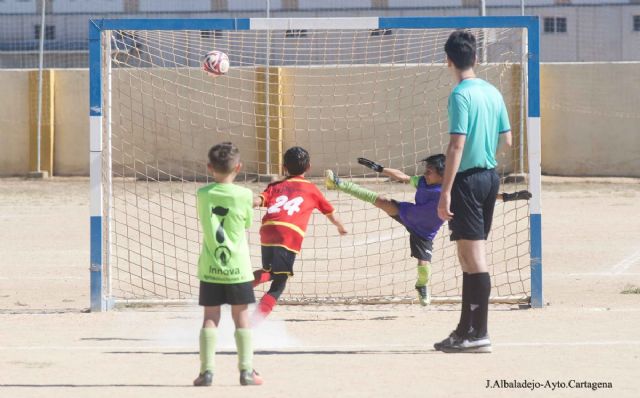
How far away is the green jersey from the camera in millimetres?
6531

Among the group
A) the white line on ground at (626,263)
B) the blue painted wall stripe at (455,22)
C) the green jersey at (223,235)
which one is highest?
the blue painted wall stripe at (455,22)

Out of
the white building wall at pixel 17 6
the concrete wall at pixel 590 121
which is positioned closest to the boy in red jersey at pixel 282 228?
the concrete wall at pixel 590 121

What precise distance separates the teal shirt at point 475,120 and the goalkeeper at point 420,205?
1516 millimetres

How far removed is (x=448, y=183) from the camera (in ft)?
23.5

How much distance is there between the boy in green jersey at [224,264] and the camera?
6.51 m

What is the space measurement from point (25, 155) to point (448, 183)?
19.9 meters

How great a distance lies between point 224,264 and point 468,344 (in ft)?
5.98

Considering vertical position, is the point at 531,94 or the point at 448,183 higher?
the point at 531,94

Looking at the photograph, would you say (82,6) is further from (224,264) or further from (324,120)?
(224,264)

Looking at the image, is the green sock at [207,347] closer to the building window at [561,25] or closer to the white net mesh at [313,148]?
the white net mesh at [313,148]

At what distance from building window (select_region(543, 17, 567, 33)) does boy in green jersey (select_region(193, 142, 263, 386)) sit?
35640 millimetres

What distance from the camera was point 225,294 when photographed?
6.57m

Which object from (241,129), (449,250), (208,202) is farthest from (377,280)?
(241,129)

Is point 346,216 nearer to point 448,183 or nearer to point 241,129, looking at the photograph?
point 241,129
